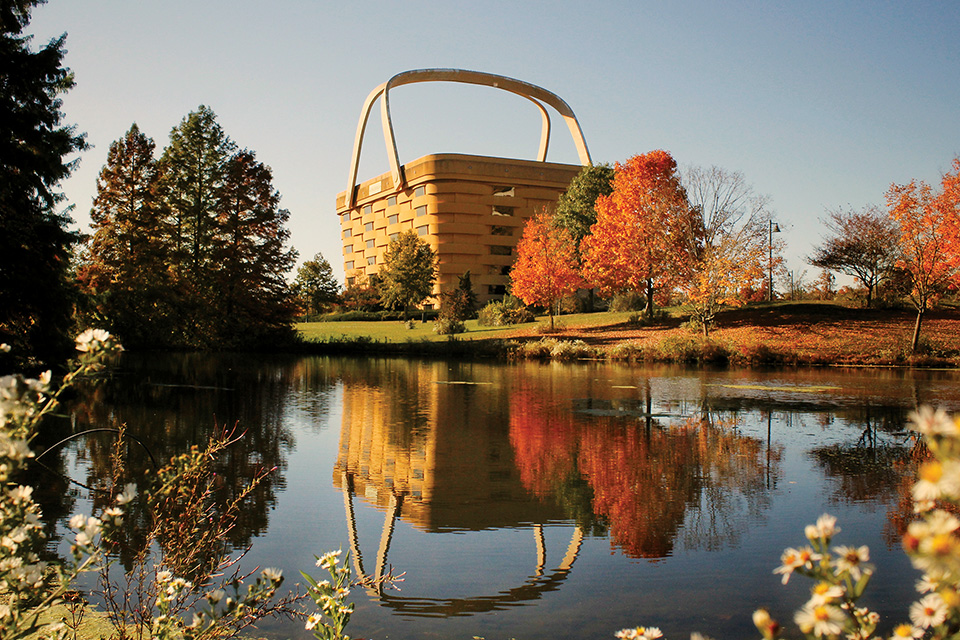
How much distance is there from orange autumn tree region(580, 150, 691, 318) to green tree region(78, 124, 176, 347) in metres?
22.6

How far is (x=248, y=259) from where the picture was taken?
124 feet

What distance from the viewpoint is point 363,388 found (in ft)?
62.8

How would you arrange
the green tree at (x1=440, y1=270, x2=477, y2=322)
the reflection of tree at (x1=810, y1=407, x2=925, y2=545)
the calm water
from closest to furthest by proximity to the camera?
the calm water
the reflection of tree at (x1=810, y1=407, x2=925, y2=545)
the green tree at (x1=440, y1=270, x2=477, y2=322)

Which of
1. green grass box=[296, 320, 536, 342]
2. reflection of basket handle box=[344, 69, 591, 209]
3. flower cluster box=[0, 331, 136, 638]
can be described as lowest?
flower cluster box=[0, 331, 136, 638]

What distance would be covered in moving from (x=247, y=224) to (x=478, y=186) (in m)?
44.8

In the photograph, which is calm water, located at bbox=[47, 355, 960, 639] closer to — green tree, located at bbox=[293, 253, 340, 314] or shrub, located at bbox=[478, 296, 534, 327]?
shrub, located at bbox=[478, 296, 534, 327]

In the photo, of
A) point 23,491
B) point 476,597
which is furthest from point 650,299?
point 23,491

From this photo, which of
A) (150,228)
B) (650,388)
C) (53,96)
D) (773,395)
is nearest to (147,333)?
(150,228)

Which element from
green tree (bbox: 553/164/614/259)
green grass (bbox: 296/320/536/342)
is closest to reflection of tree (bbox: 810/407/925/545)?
green grass (bbox: 296/320/536/342)

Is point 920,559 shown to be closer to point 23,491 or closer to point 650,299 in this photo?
point 23,491

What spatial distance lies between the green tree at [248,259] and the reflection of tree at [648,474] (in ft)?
90.9

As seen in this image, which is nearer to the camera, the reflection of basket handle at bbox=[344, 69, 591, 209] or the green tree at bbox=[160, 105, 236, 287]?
the green tree at bbox=[160, 105, 236, 287]

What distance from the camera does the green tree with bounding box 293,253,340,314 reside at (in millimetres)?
68750

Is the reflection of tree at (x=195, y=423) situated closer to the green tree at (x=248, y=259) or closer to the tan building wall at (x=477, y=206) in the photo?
the green tree at (x=248, y=259)
